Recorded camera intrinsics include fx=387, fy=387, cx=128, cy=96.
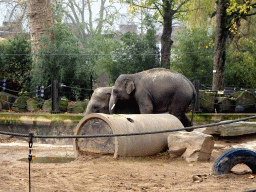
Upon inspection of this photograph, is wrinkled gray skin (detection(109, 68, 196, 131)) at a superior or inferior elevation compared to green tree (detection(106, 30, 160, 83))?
inferior

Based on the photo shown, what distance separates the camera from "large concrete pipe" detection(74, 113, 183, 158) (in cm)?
740

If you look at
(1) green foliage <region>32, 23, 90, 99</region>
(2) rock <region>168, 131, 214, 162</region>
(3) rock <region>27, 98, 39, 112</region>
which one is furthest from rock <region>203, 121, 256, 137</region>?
(3) rock <region>27, 98, 39, 112</region>

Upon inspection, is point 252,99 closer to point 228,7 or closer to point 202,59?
point 228,7

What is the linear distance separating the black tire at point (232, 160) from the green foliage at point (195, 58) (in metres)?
17.8

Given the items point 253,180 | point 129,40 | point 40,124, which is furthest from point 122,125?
point 129,40

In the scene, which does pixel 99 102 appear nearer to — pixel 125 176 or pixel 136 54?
pixel 125 176

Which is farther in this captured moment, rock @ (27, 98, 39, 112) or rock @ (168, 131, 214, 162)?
rock @ (27, 98, 39, 112)

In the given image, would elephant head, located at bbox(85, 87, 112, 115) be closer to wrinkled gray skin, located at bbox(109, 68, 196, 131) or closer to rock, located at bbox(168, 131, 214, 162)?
wrinkled gray skin, located at bbox(109, 68, 196, 131)

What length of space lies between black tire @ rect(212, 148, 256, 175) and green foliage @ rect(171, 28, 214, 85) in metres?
17.8

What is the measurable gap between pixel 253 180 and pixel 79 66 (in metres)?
11.6

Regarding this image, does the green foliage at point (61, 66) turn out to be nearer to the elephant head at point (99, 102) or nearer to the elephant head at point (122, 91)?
the elephant head at point (99, 102)

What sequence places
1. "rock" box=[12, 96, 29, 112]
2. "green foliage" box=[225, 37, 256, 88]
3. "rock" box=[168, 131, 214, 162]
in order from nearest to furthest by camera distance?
A: 1. "rock" box=[168, 131, 214, 162]
2. "rock" box=[12, 96, 29, 112]
3. "green foliage" box=[225, 37, 256, 88]

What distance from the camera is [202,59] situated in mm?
23766

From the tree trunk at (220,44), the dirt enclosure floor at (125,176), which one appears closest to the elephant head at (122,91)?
the dirt enclosure floor at (125,176)
